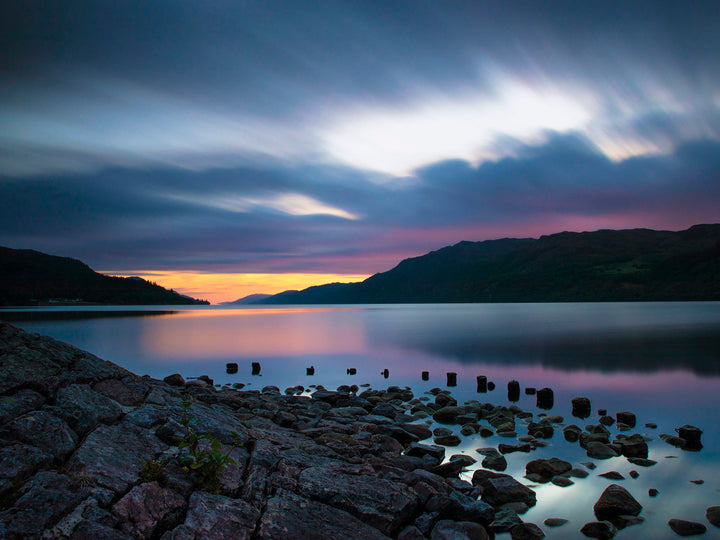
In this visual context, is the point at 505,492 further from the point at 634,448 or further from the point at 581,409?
the point at 581,409

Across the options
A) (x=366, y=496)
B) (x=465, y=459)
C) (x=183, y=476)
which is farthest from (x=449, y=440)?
(x=183, y=476)

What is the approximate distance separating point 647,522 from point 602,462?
3702 millimetres

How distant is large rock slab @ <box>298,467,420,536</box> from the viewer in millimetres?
8211

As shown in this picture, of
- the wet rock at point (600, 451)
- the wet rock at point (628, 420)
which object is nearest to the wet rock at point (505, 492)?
the wet rock at point (600, 451)

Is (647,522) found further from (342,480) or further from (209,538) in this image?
(209,538)

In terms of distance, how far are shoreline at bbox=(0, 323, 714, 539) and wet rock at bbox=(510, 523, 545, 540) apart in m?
0.03

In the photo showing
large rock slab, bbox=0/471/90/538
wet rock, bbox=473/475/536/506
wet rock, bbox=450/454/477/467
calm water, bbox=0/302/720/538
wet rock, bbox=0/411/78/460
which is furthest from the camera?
wet rock, bbox=450/454/477/467

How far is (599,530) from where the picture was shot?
960 centimetres

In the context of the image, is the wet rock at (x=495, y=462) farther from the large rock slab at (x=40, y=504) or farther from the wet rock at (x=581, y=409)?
the large rock slab at (x=40, y=504)

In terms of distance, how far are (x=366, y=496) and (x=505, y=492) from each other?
4340 mm

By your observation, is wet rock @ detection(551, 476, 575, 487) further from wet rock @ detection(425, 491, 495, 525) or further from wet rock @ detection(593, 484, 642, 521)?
wet rock @ detection(425, 491, 495, 525)

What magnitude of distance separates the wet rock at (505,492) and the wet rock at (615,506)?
1463 millimetres

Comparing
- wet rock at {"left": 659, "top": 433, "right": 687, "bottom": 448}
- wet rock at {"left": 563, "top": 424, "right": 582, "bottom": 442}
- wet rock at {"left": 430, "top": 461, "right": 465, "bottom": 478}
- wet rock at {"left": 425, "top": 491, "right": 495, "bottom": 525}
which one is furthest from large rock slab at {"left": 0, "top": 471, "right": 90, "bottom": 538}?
wet rock at {"left": 659, "top": 433, "right": 687, "bottom": 448}

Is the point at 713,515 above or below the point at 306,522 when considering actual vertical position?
below
